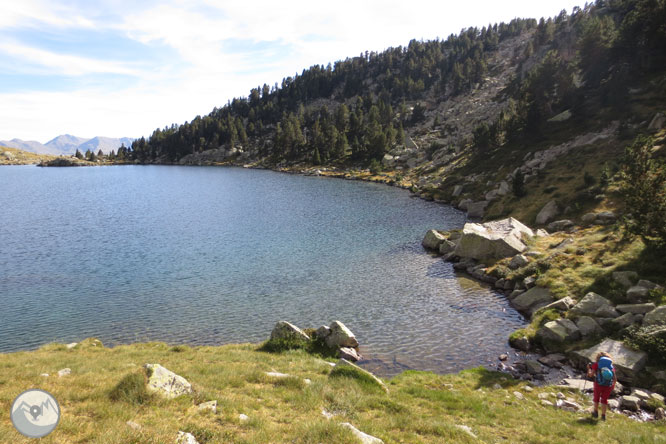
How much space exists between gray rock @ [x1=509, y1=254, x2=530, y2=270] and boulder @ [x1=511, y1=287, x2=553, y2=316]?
19.5 feet

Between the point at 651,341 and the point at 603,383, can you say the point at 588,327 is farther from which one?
the point at 603,383

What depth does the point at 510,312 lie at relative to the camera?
3172 centimetres

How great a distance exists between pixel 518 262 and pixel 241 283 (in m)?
29.0

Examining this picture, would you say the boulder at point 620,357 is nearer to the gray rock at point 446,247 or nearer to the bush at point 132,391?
the bush at point 132,391

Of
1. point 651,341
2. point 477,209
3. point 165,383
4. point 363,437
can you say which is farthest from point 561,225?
point 165,383

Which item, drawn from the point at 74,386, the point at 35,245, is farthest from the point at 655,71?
the point at 35,245

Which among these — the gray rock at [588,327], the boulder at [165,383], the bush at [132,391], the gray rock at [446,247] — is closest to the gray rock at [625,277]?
the gray rock at [588,327]

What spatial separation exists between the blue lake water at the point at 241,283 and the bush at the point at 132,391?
13984mm

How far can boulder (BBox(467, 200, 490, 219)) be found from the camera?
2682 inches

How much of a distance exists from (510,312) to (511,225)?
1900 cm

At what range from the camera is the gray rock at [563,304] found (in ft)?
92.1

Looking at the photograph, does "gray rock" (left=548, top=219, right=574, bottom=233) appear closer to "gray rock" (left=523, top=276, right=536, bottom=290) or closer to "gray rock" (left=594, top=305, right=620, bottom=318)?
"gray rock" (left=523, top=276, right=536, bottom=290)

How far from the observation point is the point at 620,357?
68.4 ft

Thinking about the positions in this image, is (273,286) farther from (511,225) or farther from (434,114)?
(434,114)
